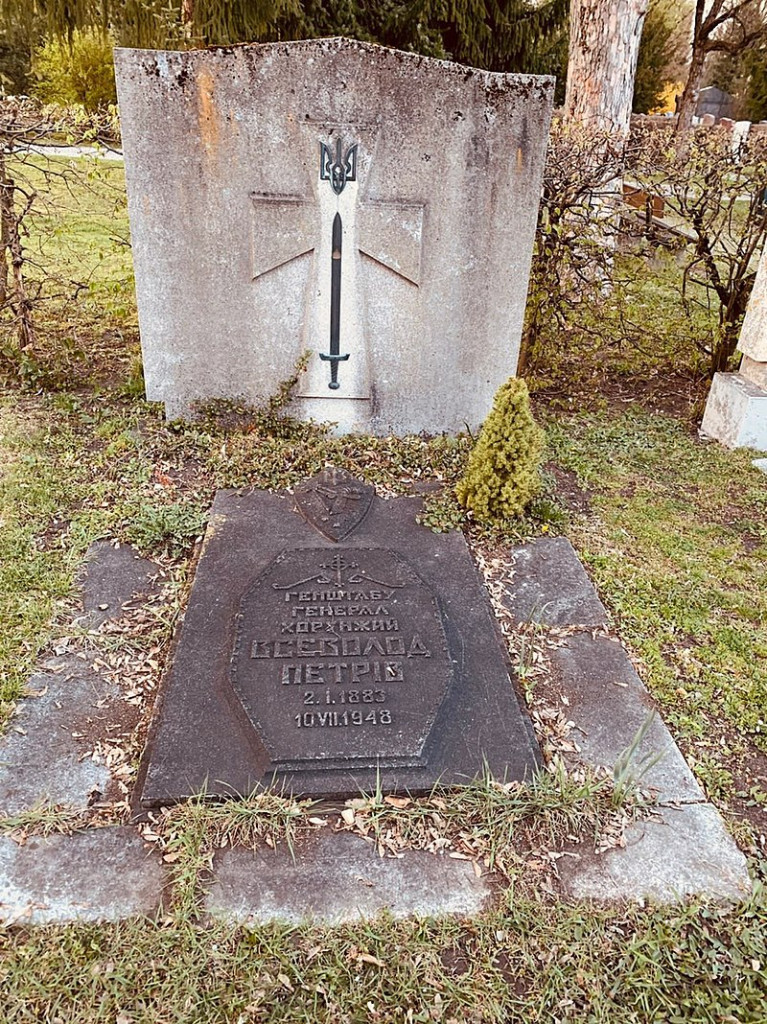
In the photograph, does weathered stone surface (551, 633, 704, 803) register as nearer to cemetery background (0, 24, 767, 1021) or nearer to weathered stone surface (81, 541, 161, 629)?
cemetery background (0, 24, 767, 1021)

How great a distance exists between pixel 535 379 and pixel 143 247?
3013mm

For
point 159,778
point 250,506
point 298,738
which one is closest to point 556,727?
point 298,738

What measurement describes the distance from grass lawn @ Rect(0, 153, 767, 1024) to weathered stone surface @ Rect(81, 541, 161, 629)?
0.28 feet

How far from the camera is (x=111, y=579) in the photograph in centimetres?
329

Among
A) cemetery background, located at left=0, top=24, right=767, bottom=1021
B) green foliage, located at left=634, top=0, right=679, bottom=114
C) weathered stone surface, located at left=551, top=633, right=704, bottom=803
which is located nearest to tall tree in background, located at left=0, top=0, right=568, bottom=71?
cemetery background, located at left=0, top=24, right=767, bottom=1021

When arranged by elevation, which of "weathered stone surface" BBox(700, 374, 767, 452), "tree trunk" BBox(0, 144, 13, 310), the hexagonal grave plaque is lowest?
the hexagonal grave plaque

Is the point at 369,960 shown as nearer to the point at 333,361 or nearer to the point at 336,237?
the point at 333,361

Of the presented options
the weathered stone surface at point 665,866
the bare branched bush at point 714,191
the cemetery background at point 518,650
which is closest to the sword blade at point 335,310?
the cemetery background at point 518,650

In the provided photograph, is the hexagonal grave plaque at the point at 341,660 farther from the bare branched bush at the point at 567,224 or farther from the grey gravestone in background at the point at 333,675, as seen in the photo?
the bare branched bush at the point at 567,224

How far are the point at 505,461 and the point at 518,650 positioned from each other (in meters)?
1.08

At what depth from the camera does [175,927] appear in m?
1.91

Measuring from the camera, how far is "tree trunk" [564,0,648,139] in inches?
309

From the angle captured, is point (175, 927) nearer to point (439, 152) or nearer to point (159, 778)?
point (159, 778)

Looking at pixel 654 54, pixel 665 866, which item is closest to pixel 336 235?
pixel 665 866
